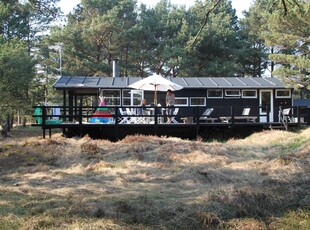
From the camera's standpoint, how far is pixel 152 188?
581 centimetres

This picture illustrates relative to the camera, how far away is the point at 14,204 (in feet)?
15.4

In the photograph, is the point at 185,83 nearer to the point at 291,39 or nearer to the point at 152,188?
the point at 291,39

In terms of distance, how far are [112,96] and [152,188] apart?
13806mm

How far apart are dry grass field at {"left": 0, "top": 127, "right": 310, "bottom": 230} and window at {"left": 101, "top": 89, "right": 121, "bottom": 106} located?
925 centimetres

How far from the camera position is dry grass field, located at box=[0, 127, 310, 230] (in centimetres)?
405

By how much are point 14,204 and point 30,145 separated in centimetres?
640

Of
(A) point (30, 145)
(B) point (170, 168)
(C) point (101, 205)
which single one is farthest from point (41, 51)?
(C) point (101, 205)

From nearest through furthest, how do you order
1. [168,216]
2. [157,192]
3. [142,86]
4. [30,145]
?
1. [168,216]
2. [157,192]
3. [30,145]
4. [142,86]

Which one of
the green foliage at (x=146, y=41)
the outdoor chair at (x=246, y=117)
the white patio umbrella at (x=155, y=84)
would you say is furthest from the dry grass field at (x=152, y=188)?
the green foliage at (x=146, y=41)

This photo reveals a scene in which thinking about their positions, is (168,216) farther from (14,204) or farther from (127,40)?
(127,40)

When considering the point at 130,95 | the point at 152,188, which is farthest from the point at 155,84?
the point at 152,188

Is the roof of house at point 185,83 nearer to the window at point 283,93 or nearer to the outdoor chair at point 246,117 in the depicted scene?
the window at point 283,93

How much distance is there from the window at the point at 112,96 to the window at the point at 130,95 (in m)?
0.32

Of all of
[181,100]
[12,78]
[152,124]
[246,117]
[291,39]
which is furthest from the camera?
[181,100]
